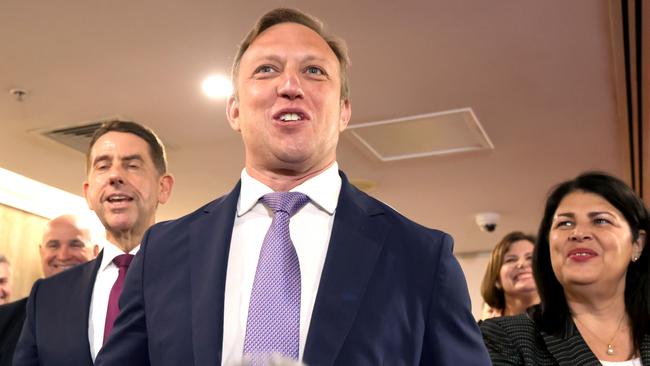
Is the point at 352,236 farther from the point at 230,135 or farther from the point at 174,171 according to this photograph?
the point at 174,171

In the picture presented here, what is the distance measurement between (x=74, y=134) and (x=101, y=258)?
10.7 feet

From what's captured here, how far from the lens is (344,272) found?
122 centimetres

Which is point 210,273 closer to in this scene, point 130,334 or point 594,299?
point 130,334

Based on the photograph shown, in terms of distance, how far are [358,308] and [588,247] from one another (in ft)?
4.27

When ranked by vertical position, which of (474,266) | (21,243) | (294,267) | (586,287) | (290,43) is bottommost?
(294,267)

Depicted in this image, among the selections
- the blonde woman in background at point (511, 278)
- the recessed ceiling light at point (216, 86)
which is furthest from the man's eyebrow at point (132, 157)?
the recessed ceiling light at point (216, 86)

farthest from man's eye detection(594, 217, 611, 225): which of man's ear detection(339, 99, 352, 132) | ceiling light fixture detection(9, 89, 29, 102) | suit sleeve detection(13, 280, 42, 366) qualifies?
ceiling light fixture detection(9, 89, 29, 102)

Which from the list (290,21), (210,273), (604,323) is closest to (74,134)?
(604,323)

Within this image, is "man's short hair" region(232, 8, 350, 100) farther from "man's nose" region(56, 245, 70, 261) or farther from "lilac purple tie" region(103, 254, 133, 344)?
"man's nose" region(56, 245, 70, 261)

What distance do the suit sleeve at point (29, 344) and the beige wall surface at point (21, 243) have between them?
→ 5478mm

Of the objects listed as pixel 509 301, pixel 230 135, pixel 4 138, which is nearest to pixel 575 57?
pixel 509 301

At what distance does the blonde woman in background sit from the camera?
3.53 meters

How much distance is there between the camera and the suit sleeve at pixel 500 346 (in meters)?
2.10

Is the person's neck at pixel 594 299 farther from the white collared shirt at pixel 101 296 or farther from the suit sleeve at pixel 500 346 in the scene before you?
the white collared shirt at pixel 101 296
